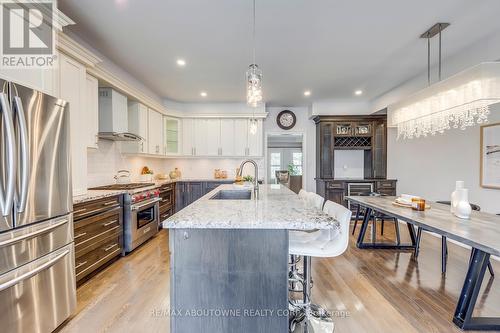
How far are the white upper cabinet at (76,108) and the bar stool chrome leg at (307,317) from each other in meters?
2.30

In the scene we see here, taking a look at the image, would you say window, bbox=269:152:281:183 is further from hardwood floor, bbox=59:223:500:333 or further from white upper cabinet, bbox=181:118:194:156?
hardwood floor, bbox=59:223:500:333

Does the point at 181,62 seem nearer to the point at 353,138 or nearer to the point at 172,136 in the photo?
the point at 172,136

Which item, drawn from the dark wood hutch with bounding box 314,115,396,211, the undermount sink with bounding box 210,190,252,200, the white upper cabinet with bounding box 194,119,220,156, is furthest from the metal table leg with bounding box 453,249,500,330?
the white upper cabinet with bounding box 194,119,220,156

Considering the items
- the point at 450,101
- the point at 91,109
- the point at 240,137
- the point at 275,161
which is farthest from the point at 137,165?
the point at 275,161

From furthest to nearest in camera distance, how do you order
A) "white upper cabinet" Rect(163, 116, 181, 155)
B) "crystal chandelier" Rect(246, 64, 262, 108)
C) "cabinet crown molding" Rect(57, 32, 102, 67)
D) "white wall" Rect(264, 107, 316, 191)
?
"white wall" Rect(264, 107, 316, 191)
"white upper cabinet" Rect(163, 116, 181, 155)
"cabinet crown molding" Rect(57, 32, 102, 67)
"crystal chandelier" Rect(246, 64, 262, 108)

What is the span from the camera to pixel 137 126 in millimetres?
4266

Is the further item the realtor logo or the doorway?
the doorway

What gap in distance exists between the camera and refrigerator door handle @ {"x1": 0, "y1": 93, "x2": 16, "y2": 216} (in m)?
1.39

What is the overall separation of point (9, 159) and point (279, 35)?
8.56ft

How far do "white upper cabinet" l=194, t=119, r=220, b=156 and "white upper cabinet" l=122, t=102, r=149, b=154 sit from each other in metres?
1.37

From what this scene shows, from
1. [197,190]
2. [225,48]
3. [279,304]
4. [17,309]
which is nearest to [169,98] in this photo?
[197,190]

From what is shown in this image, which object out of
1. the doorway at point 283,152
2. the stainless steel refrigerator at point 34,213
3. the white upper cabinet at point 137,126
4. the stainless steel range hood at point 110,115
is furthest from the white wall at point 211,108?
the stainless steel refrigerator at point 34,213

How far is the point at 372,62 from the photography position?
138 inches

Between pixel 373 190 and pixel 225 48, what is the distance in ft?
13.8
